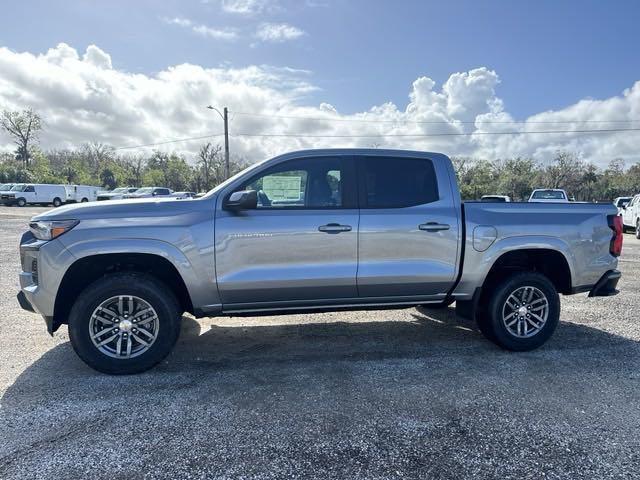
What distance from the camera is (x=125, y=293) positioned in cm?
371

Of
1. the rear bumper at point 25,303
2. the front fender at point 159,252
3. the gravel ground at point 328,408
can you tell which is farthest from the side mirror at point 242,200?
the rear bumper at point 25,303

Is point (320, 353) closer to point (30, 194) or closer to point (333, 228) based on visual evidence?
point (333, 228)

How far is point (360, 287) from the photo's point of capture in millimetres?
4090

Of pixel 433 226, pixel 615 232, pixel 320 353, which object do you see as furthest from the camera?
pixel 615 232

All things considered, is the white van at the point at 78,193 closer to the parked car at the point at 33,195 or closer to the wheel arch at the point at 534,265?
the parked car at the point at 33,195

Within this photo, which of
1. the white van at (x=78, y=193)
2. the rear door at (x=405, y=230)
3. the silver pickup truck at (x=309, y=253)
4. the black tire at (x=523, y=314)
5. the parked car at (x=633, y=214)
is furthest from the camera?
the white van at (x=78, y=193)

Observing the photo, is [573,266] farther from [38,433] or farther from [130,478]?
[38,433]

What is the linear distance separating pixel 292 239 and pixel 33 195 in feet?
139

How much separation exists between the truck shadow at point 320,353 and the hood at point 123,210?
1414 millimetres

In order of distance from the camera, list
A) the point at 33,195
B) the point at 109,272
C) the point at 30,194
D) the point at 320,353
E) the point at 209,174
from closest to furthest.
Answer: the point at 109,272, the point at 320,353, the point at 30,194, the point at 33,195, the point at 209,174

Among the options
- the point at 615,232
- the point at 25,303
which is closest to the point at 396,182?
the point at 615,232

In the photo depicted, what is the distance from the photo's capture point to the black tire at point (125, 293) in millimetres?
3652

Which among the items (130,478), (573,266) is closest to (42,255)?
(130,478)

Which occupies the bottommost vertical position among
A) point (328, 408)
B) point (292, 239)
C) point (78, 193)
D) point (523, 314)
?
point (328, 408)
